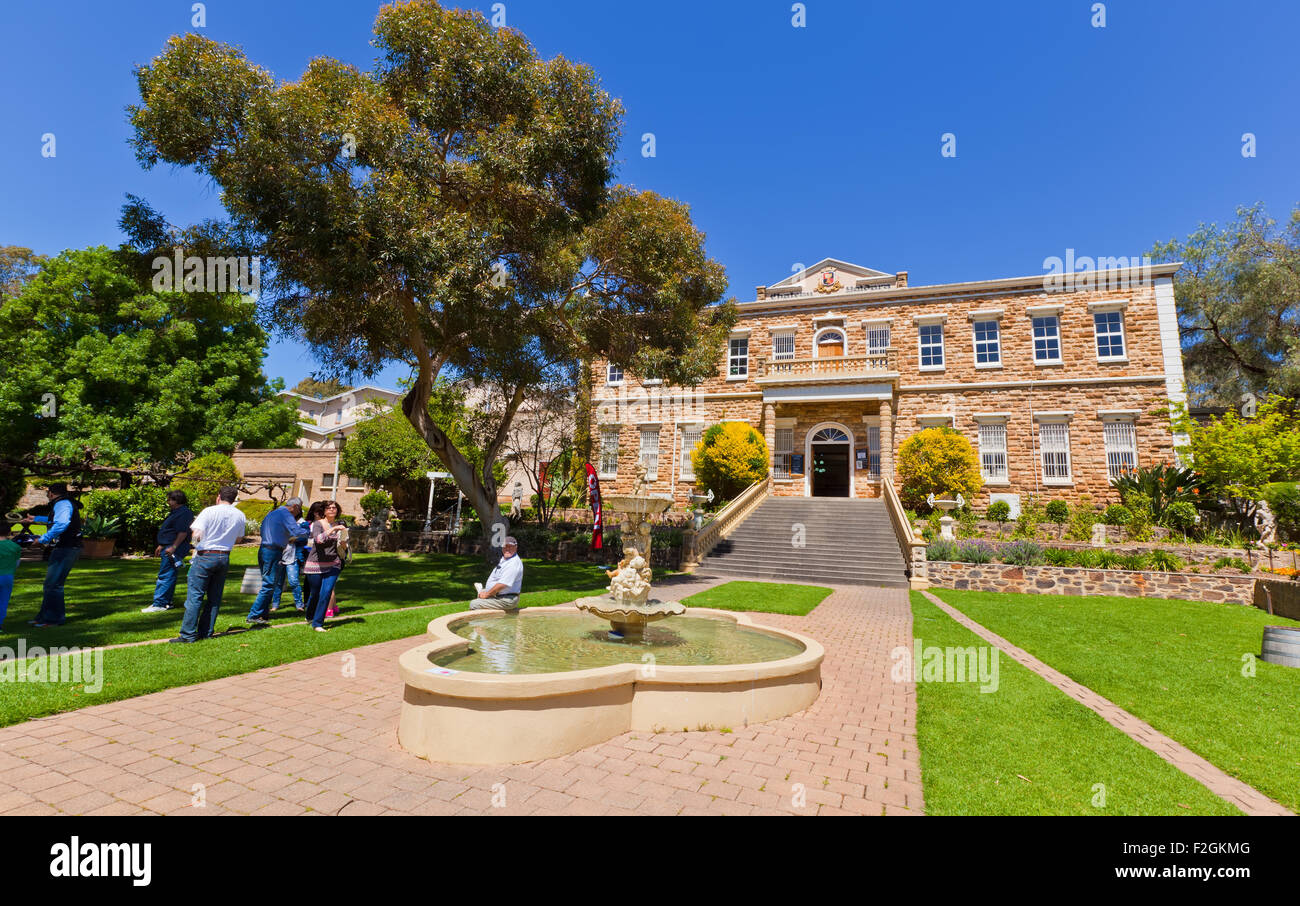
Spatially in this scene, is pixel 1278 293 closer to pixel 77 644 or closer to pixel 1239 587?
pixel 1239 587

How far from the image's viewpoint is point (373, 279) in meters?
10.7

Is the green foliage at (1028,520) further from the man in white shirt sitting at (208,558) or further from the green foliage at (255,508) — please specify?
the green foliage at (255,508)

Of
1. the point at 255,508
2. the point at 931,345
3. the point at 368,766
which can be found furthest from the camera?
the point at 255,508

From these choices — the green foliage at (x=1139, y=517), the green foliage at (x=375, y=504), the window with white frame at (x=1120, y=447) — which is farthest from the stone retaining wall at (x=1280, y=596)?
the green foliage at (x=375, y=504)

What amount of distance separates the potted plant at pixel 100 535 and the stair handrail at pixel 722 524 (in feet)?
53.4

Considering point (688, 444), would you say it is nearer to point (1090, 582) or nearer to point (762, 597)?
point (762, 597)

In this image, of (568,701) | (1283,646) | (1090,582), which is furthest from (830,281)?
(568,701)

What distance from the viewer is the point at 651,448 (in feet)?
91.4

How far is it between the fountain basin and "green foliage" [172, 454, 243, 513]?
1914 cm

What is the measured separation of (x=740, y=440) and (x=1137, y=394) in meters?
14.7

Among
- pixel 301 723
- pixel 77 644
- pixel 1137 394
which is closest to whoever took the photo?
pixel 301 723

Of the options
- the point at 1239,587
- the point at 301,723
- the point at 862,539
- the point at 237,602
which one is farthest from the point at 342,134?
the point at 1239,587

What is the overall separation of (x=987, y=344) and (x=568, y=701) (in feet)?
82.3

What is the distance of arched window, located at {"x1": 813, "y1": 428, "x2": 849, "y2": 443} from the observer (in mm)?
25047
